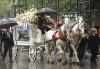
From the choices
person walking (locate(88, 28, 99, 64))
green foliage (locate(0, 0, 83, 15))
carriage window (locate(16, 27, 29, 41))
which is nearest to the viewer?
person walking (locate(88, 28, 99, 64))

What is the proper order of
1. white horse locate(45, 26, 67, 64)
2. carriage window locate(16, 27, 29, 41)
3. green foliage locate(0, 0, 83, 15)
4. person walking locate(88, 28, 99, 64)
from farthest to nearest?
green foliage locate(0, 0, 83, 15)
carriage window locate(16, 27, 29, 41)
person walking locate(88, 28, 99, 64)
white horse locate(45, 26, 67, 64)

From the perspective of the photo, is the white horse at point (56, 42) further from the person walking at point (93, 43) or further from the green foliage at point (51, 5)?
the green foliage at point (51, 5)

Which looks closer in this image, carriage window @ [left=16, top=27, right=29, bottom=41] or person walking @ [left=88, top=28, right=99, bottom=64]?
person walking @ [left=88, top=28, right=99, bottom=64]

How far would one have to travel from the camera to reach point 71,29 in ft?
92.1

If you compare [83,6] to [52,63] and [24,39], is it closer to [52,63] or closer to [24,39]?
[24,39]

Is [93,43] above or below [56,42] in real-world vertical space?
below

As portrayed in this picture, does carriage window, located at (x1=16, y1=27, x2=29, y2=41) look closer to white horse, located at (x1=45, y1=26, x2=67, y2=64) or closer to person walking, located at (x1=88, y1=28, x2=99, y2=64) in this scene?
person walking, located at (x1=88, y1=28, x2=99, y2=64)

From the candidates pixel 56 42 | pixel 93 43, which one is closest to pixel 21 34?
pixel 93 43

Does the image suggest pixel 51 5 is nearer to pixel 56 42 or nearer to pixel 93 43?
pixel 93 43

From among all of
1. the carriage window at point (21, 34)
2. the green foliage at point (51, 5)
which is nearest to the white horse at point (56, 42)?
the green foliage at point (51, 5)

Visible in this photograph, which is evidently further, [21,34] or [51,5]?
[51,5]

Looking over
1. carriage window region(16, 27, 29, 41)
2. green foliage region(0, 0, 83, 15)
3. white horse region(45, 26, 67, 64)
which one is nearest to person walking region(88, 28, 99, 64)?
white horse region(45, 26, 67, 64)

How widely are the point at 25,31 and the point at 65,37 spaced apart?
7.92m

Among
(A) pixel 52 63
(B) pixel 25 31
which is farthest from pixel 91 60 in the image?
(B) pixel 25 31
